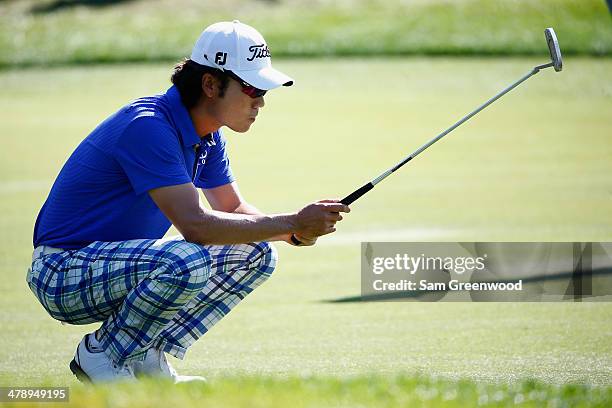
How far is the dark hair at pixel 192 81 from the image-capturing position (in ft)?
16.0

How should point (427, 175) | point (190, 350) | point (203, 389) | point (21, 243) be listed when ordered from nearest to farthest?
point (203, 389), point (190, 350), point (21, 243), point (427, 175)

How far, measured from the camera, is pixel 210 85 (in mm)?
4895

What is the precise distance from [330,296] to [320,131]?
975 cm

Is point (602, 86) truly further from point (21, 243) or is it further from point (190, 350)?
point (190, 350)

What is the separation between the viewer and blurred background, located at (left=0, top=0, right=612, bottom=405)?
5.82m

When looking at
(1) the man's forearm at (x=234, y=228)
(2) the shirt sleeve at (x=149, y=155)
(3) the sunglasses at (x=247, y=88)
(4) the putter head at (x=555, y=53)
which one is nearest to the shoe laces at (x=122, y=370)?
(1) the man's forearm at (x=234, y=228)

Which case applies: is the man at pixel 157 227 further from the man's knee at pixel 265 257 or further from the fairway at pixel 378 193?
the fairway at pixel 378 193

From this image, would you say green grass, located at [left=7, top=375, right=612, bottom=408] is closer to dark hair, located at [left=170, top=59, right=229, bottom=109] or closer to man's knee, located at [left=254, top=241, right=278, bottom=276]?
man's knee, located at [left=254, top=241, right=278, bottom=276]

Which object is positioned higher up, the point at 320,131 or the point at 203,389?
the point at 203,389

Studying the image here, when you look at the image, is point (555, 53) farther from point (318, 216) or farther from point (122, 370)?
point (122, 370)

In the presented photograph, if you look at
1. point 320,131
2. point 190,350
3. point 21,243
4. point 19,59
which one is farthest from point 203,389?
point 19,59

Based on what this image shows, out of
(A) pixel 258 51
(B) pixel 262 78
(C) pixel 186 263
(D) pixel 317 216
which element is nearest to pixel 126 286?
(C) pixel 186 263

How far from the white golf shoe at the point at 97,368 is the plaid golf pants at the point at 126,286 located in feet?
0.11

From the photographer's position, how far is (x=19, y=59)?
25219 mm
